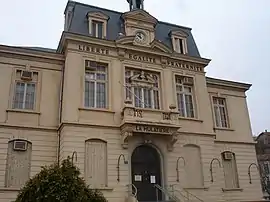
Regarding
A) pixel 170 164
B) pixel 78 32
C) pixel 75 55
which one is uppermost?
pixel 78 32

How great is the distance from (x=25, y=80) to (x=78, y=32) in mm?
3820

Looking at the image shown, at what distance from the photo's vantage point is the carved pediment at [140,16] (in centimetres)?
1878

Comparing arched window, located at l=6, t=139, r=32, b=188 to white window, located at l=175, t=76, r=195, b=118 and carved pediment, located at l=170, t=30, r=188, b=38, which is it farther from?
carved pediment, located at l=170, t=30, r=188, b=38

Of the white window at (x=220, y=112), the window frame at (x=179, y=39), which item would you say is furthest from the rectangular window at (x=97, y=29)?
the white window at (x=220, y=112)

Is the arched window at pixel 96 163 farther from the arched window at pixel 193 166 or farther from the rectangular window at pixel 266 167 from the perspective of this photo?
the rectangular window at pixel 266 167

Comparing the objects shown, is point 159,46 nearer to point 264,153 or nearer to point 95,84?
point 95,84

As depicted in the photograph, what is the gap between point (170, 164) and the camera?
53.0 feet

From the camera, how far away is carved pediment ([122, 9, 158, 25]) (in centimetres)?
1878

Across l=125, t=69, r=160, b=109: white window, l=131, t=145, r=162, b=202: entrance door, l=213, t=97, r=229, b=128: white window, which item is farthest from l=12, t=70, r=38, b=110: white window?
l=213, t=97, r=229, b=128: white window

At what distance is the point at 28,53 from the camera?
16.3 metres

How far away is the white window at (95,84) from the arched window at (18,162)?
355 centimetres

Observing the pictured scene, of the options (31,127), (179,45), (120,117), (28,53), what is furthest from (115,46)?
(31,127)

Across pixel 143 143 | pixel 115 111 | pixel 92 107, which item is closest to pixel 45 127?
pixel 92 107

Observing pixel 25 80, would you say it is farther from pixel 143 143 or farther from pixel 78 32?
pixel 143 143
